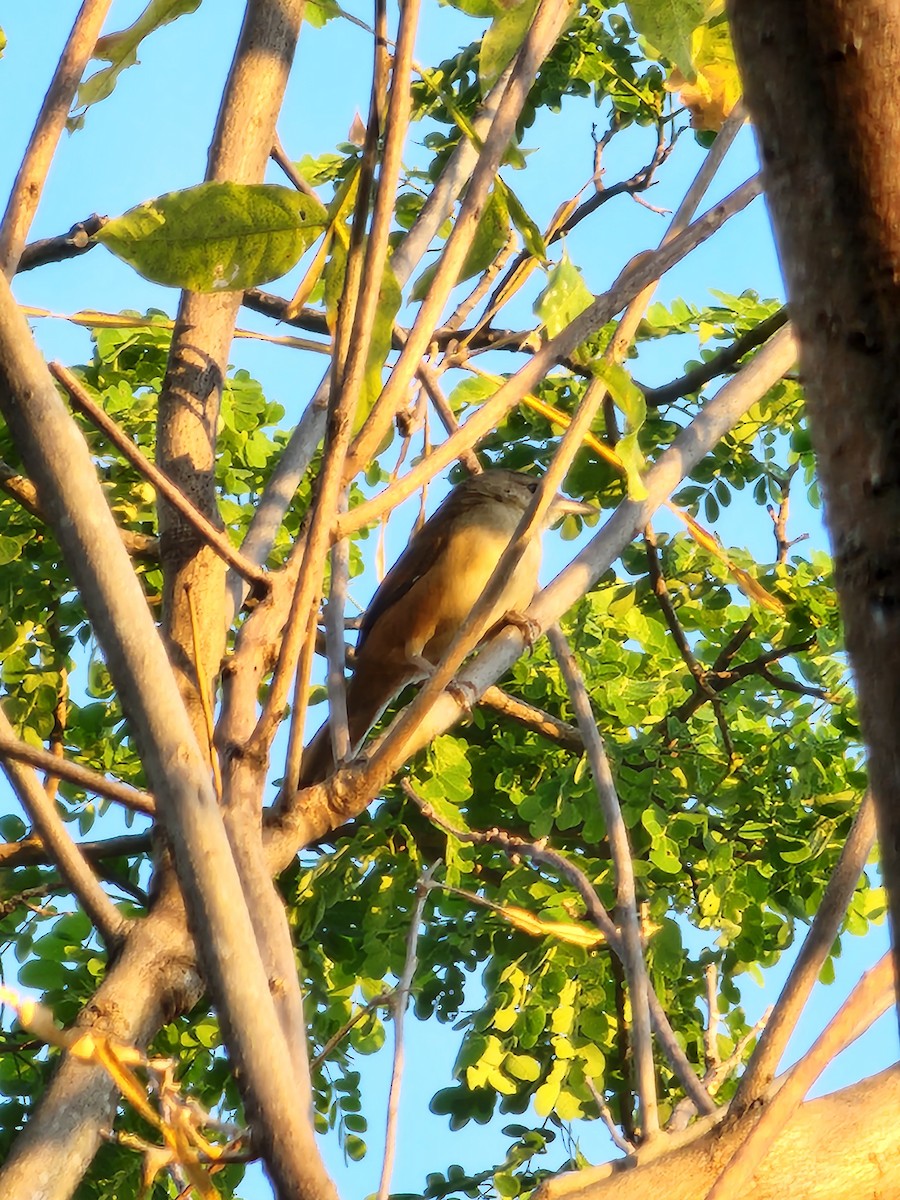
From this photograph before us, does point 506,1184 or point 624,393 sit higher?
point 624,393

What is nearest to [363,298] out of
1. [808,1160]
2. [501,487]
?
[808,1160]

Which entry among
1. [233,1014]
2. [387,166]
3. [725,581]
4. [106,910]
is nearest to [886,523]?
[233,1014]

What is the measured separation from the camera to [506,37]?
1652 mm

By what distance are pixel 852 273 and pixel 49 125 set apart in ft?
4.94

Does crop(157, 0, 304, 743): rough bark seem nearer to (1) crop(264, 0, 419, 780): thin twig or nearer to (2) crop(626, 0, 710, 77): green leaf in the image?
(1) crop(264, 0, 419, 780): thin twig

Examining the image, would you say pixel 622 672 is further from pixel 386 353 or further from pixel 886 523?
pixel 886 523

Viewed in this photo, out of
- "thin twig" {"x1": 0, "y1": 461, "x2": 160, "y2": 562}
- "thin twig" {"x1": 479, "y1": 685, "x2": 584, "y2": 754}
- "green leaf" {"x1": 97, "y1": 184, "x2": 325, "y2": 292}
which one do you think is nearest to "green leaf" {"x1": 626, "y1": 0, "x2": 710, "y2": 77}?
"green leaf" {"x1": 97, "y1": 184, "x2": 325, "y2": 292}

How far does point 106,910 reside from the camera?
1.83 meters

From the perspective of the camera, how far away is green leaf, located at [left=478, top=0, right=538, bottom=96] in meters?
1.65

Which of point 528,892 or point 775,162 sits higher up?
point 528,892

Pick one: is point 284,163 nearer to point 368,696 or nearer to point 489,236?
point 489,236

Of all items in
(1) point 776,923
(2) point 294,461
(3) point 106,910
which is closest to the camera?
(3) point 106,910

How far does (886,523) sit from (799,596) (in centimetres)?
364

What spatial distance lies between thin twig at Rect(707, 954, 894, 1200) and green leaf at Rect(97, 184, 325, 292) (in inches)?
41.0
